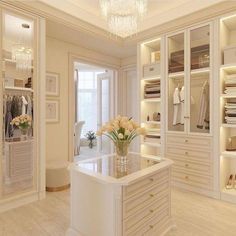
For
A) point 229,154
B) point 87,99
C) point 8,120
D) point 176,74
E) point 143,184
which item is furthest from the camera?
point 87,99

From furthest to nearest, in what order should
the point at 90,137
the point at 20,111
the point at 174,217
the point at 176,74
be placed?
1. the point at 90,137
2. the point at 176,74
3. the point at 20,111
4. the point at 174,217

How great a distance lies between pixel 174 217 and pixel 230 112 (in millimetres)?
1610

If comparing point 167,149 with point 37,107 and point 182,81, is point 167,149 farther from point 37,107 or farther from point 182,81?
point 37,107

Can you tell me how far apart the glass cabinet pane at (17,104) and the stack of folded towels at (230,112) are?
8.86 feet

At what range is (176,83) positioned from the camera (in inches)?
140

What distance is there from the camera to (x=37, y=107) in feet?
9.61

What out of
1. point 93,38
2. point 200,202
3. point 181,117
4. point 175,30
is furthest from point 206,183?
point 93,38

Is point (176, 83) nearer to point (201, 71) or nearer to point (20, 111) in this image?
point (201, 71)

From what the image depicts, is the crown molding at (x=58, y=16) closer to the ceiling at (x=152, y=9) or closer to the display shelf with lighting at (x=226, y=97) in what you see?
the ceiling at (x=152, y=9)

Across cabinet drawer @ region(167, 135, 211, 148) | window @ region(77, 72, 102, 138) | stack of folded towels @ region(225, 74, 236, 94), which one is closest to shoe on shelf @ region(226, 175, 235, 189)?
cabinet drawer @ region(167, 135, 211, 148)

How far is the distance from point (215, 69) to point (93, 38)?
2.14 meters

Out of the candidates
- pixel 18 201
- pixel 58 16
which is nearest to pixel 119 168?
pixel 18 201

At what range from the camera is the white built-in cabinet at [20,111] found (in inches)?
103

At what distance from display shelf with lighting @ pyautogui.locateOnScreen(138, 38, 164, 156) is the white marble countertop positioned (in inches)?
56.5
